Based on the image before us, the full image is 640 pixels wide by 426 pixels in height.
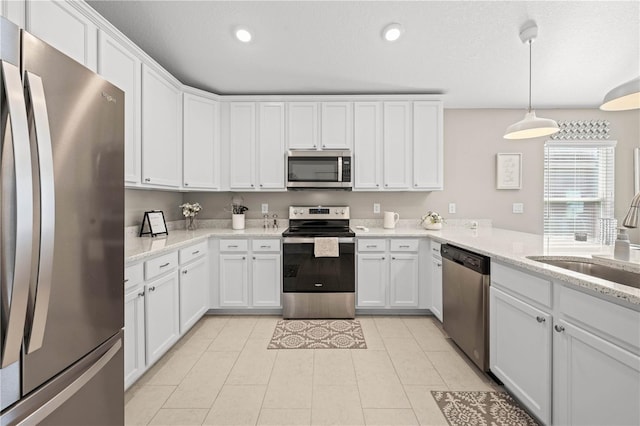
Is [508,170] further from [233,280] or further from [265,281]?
[233,280]

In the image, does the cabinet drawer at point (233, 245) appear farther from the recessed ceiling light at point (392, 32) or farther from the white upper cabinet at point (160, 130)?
the recessed ceiling light at point (392, 32)

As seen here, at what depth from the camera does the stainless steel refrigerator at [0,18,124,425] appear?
766mm

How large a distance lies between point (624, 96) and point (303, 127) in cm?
262

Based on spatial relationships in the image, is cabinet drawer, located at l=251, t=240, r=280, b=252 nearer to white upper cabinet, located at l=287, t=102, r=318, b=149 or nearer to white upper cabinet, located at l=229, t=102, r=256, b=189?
white upper cabinet, located at l=229, t=102, r=256, b=189

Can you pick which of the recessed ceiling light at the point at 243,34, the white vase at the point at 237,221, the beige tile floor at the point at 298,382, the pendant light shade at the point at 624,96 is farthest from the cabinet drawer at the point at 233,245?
the pendant light shade at the point at 624,96

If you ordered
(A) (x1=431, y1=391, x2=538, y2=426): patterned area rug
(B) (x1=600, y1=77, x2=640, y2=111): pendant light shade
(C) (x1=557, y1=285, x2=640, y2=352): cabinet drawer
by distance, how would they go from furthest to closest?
(A) (x1=431, y1=391, x2=538, y2=426): patterned area rug
(B) (x1=600, y1=77, x2=640, y2=111): pendant light shade
(C) (x1=557, y1=285, x2=640, y2=352): cabinet drawer

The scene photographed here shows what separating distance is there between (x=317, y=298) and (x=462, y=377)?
146 cm

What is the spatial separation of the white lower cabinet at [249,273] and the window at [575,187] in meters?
3.57

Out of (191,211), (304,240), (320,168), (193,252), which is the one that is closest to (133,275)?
(193,252)

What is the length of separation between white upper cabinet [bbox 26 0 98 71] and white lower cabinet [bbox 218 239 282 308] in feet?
6.17

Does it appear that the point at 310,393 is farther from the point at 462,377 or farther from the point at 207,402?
the point at 462,377

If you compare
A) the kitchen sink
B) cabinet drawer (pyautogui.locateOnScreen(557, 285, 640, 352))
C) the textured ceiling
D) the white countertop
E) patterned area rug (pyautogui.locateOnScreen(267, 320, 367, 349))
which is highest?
the textured ceiling

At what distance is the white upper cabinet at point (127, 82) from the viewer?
1958 millimetres

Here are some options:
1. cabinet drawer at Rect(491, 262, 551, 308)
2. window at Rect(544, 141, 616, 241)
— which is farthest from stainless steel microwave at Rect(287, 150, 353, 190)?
window at Rect(544, 141, 616, 241)
